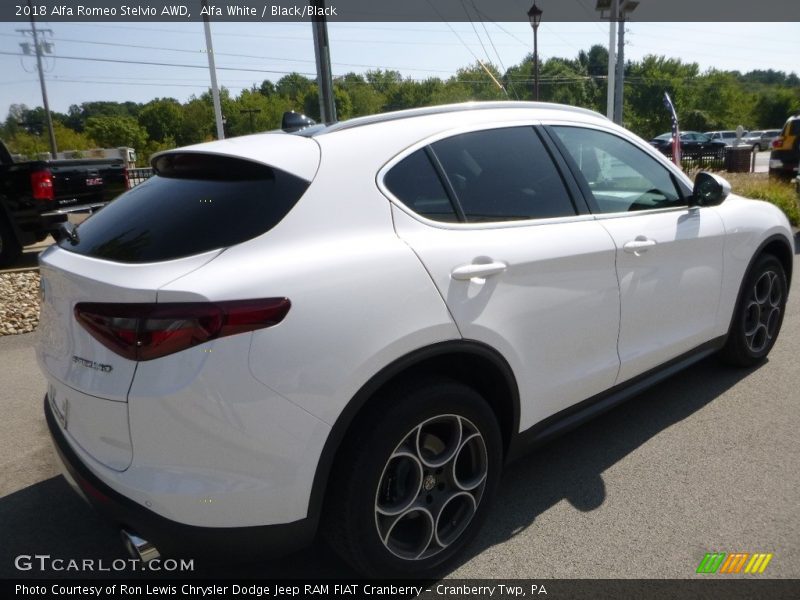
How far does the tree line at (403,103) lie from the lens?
257ft

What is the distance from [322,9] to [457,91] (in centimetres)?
8283

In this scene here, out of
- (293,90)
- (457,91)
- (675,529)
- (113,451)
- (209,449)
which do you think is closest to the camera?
(209,449)

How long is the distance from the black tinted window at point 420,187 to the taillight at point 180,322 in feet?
2.34

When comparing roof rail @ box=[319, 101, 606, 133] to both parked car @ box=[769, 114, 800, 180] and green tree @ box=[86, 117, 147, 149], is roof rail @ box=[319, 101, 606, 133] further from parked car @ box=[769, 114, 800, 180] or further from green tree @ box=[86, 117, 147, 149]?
green tree @ box=[86, 117, 147, 149]

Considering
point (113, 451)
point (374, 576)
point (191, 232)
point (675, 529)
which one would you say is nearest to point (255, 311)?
point (191, 232)

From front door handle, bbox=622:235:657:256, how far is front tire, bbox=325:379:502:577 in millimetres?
1118

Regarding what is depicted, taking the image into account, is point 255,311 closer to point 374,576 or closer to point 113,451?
point 113,451

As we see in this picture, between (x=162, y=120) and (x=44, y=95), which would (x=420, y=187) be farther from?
(x=162, y=120)

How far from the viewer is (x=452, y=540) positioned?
2.51 meters

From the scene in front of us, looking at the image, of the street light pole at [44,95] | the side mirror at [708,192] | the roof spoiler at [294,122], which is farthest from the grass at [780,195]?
the street light pole at [44,95]

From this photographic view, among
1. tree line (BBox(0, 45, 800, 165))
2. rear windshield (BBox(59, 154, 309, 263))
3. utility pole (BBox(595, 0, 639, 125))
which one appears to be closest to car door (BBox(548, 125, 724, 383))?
rear windshield (BBox(59, 154, 309, 263))

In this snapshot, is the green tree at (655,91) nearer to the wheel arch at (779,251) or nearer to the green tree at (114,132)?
the green tree at (114,132)

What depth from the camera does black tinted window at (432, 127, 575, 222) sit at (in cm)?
259

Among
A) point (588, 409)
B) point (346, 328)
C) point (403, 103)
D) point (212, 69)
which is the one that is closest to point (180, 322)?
point (346, 328)
